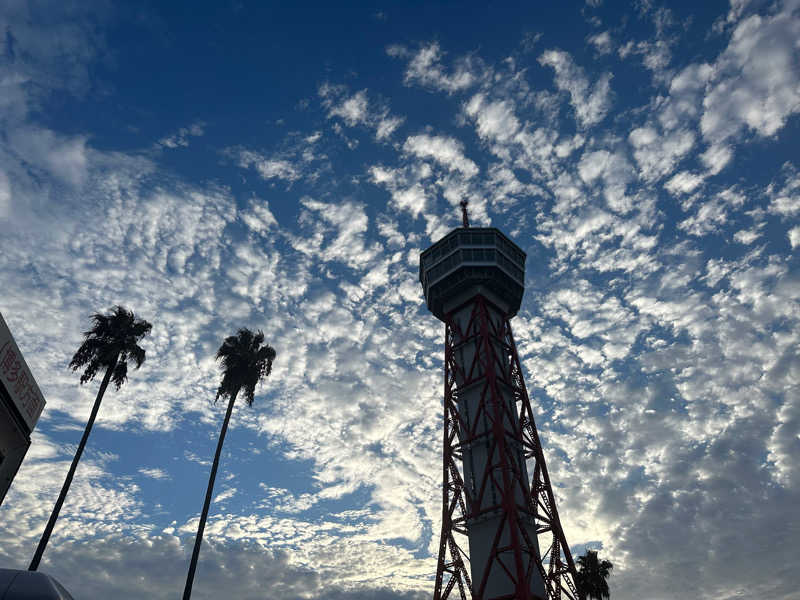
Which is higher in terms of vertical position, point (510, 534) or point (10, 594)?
point (510, 534)

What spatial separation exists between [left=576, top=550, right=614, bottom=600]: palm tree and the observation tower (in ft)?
22.3

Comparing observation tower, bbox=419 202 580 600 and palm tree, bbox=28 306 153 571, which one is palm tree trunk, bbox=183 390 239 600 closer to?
palm tree, bbox=28 306 153 571

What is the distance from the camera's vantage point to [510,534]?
139ft

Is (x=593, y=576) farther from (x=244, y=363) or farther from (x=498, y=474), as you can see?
(x=244, y=363)

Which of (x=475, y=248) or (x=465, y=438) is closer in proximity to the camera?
(x=465, y=438)

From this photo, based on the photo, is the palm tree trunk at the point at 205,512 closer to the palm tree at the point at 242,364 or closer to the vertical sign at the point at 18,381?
the palm tree at the point at 242,364

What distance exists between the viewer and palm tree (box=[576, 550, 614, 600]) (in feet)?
160

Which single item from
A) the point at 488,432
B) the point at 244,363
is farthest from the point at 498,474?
the point at 244,363

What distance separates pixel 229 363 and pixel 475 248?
33.2 metres

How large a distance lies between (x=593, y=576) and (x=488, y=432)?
17727 millimetres

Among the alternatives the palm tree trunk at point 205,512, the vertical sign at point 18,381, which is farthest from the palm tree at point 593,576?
the vertical sign at point 18,381

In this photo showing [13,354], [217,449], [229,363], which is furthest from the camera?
[229,363]

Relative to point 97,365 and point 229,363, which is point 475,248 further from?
point 97,365

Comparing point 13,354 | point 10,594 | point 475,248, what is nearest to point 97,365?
point 13,354
